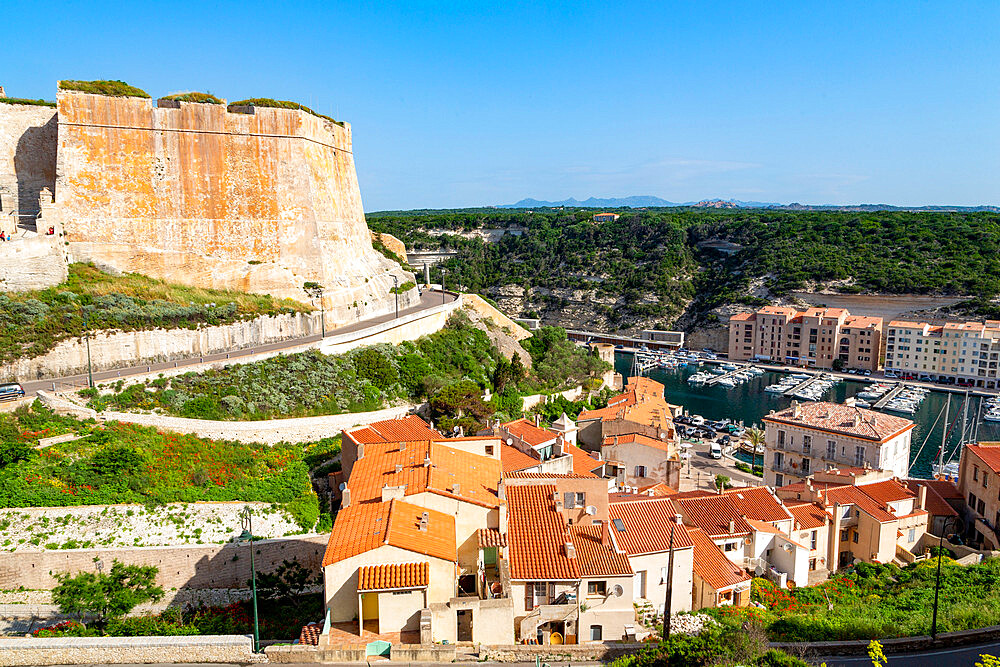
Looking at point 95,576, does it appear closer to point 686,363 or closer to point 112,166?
point 112,166

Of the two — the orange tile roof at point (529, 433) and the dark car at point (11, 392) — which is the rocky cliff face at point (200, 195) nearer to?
the dark car at point (11, 392)

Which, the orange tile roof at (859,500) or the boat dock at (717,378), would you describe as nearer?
the orange tile roof at (859,500)

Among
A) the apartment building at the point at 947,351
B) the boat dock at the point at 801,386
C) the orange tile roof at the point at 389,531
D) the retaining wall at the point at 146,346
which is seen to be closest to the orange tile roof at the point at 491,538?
the orange tile roof at the point at 389,531

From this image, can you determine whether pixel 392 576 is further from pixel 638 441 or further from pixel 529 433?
pixel 638 441

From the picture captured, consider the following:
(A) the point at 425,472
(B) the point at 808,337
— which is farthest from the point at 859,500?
(B) the point at 808,337

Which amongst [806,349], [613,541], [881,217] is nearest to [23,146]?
[613,541]

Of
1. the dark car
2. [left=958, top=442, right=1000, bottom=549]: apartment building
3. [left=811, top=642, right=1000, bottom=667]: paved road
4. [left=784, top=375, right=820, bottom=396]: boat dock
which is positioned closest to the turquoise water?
[left=784, top=375, right=820, bottom=396]: boat dock

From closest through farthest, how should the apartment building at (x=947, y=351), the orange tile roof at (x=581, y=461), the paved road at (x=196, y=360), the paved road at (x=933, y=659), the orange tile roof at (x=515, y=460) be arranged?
the paved road at (x=933, y=659)
the paved road at (x=196, y=360)
the orange tile roof at (x=515, y=460)
the orange tile roof at (x=581, y=461)
the apartment building at (x=947, y=351)

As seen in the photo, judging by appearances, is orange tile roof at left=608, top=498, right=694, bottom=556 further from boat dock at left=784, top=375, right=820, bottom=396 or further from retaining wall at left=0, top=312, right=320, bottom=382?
boat dock at left=784, top=375, right=820, bottom=396
